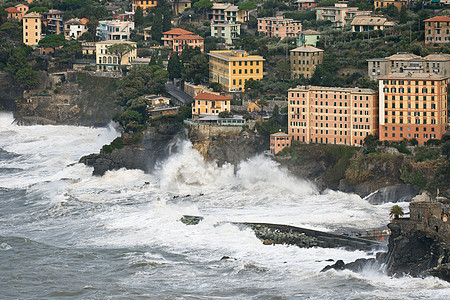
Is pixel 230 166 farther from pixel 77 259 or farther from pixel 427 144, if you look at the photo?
pixel 77 259

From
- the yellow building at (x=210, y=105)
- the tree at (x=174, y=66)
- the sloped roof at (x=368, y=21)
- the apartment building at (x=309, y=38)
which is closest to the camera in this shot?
the yellow building at (x=210, y=105)

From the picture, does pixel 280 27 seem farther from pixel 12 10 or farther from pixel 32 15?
pixel 12 10

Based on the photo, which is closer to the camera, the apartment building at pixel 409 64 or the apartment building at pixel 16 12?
the apartment building at pixel 409 64

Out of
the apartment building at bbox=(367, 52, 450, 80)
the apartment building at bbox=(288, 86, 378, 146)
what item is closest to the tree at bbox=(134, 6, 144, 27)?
the apartment building at bbox=(367, 52, 450, 80)

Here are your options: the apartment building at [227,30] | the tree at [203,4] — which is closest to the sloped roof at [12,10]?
the tree at [203,4]

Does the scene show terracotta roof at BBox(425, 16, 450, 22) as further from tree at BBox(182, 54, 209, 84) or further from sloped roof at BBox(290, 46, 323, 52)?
tree at BBox(182, 54, 209, 84)

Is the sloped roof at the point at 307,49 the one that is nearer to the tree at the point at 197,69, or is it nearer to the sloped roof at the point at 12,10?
the tree at the point at 197,69

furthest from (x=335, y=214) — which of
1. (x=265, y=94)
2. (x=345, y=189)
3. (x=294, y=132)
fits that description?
(x=265, y=94)
